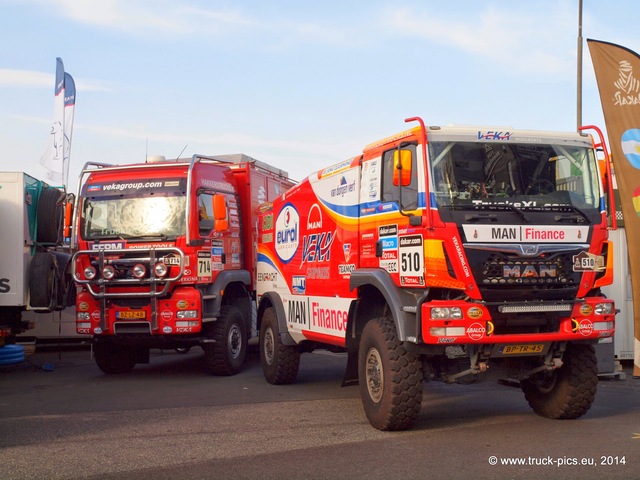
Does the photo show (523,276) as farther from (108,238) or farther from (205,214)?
(108,238)

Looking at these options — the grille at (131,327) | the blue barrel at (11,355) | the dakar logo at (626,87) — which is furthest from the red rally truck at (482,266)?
the blue barrel at (11,355)

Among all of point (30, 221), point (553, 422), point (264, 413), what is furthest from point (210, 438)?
point (30, 221)

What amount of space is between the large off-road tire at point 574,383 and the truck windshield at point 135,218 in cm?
635

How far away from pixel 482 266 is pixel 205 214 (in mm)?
6311

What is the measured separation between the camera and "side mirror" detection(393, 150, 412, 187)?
25.5 ft

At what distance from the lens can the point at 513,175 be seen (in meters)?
8.02

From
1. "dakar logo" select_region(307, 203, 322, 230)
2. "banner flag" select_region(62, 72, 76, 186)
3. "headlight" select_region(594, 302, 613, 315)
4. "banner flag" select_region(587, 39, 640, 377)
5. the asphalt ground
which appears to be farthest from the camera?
"banner flag" select_region(62, 72, 76, 186)

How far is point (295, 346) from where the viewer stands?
1172 cm

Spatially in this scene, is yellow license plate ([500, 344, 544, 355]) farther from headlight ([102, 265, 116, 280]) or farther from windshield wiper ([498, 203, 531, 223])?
headlight ([102, 265, 116, 280])

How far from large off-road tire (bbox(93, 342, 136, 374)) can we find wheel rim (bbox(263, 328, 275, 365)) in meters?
2.82

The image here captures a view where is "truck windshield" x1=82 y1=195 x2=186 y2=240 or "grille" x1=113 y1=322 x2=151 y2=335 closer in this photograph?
"grille" x1=113 y1=322 x2=151 y2=335

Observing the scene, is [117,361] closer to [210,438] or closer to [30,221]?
[30,221]

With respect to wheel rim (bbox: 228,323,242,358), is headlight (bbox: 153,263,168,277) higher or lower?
higher

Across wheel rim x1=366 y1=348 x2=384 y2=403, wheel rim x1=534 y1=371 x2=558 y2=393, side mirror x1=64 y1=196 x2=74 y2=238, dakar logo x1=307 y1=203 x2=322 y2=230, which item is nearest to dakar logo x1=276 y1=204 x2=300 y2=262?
dakar logo x1=307 y1=203 x2=322 y2=230
